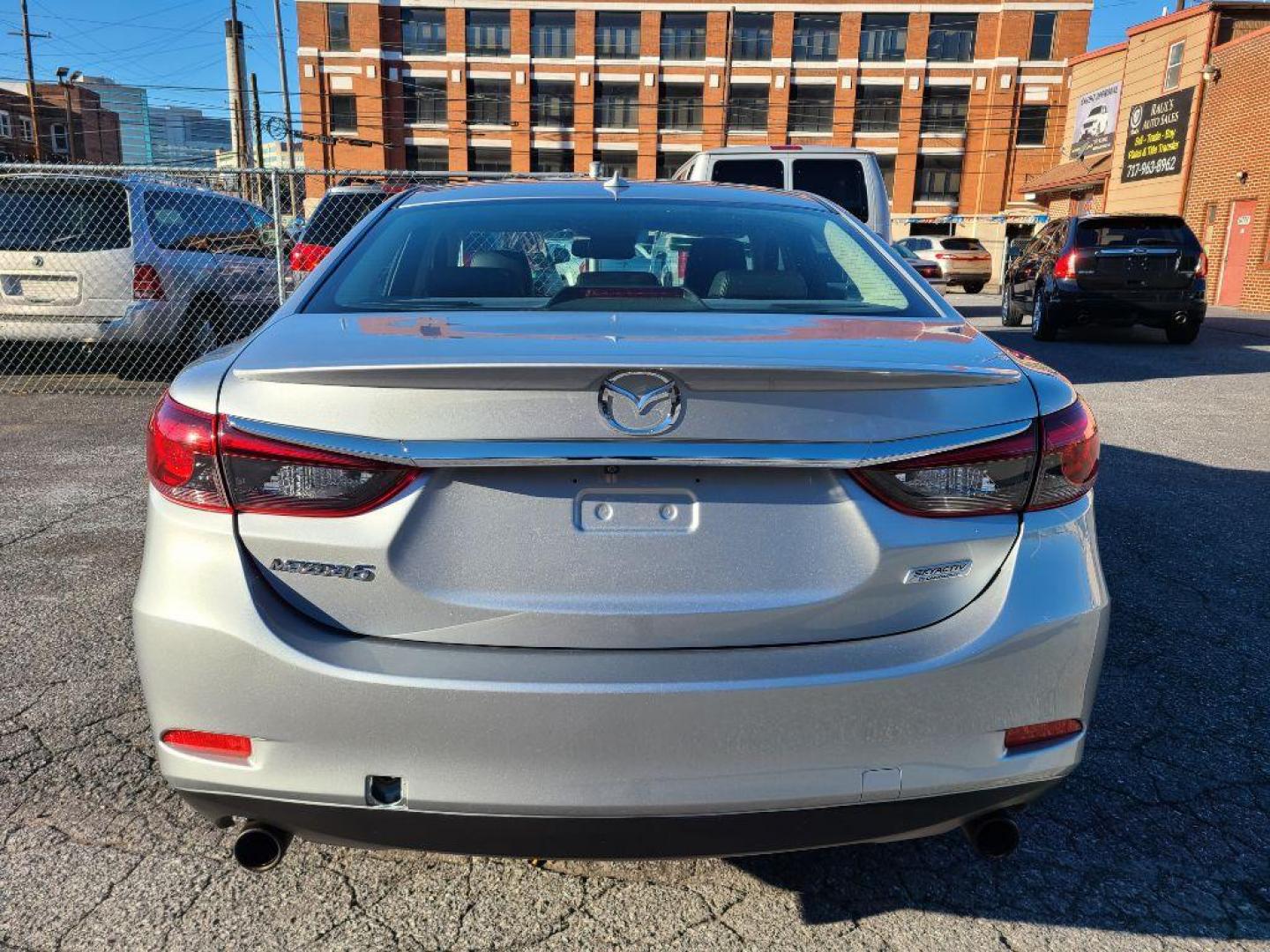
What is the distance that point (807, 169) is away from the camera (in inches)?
408

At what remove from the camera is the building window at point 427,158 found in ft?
180

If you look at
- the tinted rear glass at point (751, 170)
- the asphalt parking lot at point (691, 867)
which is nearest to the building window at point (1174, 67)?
the tinted rear glass at point (751, 170)

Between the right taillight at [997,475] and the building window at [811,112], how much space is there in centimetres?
5646

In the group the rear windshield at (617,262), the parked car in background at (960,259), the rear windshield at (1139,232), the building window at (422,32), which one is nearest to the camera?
the rear windshield at (617,262)

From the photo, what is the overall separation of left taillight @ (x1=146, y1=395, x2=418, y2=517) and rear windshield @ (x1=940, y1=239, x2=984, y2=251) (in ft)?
99.1

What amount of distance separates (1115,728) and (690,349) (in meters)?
2.14

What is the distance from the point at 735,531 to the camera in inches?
68.2

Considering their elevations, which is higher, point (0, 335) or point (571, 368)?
point (571, 368)

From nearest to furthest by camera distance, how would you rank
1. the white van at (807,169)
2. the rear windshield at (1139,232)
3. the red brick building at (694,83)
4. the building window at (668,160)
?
the white van at (807,169) → the rear windshield at (1139,232) → the red brick building at (694,83) → the building window at (668,160)

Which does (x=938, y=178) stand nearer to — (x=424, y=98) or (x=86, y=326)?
(x=424, y=98)

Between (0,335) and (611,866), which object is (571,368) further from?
(0,335)

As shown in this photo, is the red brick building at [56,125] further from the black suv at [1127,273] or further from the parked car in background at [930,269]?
the black suv at [1127,273]

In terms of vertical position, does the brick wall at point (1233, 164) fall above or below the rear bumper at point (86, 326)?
above

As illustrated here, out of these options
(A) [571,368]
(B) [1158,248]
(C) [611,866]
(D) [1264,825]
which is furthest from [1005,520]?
(B) [1158,248]
